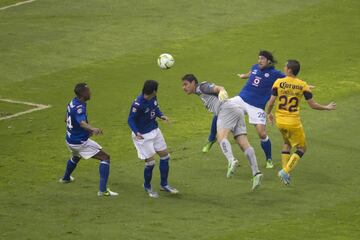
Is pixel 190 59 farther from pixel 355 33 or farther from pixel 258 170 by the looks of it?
pixel 258 170

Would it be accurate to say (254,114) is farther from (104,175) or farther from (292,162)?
(104,175)

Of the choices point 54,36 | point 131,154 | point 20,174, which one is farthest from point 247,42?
point 20,174

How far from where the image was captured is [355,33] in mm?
32375

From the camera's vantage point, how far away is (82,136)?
1947cm

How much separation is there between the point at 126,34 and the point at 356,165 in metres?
12.5

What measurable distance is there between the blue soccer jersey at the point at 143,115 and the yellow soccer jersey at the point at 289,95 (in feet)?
7.73

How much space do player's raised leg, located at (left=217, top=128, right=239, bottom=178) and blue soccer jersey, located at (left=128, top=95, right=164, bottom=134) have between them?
131 centimetres

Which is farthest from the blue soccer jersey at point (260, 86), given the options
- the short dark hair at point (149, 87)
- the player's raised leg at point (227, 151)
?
the short dark hair at point (149, 87)

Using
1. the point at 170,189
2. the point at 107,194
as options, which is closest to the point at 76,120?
the point at 107,194

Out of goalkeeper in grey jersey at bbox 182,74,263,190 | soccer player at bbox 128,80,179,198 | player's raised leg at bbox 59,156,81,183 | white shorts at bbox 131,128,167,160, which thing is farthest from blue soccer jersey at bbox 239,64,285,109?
player's raised leg at bbox 59,156,81,183

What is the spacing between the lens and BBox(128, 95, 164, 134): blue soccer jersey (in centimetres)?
1912

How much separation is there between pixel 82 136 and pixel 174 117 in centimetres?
577

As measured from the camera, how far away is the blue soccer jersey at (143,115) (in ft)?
62.7

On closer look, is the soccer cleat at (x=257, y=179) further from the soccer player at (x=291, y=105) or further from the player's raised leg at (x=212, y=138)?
the player's raised leg at (x=212, y=138)
